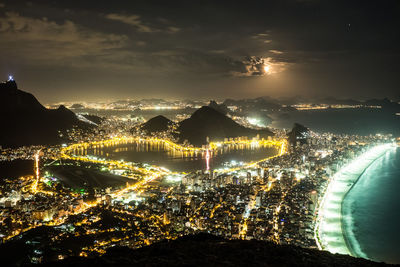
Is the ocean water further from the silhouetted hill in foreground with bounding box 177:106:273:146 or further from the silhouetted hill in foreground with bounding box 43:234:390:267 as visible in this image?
the silhouetted hill in foreground with bounding box 177:106:273:146

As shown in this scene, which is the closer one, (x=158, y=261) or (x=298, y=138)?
(x=158, y=261)

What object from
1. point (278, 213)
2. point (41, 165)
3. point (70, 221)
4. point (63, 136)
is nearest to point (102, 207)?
point (70, 221)

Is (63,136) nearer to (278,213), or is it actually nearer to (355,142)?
(278,213)

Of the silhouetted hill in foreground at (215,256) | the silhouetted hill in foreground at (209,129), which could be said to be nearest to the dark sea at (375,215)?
the silhouetted hill in foreground at (215,256)

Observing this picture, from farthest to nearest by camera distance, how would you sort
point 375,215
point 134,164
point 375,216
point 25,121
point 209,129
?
1. point 209,129
2. point 25,121
3. point 134,164
4. point 375,215
5. point 375,216

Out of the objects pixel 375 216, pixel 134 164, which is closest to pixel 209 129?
pixel 134 164

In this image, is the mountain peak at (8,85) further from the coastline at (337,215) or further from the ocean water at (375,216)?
the ocean water at (375,216)

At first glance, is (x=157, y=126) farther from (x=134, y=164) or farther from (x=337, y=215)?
(x=337, y=215)
